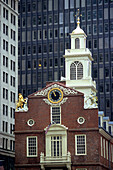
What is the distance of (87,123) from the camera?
99688 mm

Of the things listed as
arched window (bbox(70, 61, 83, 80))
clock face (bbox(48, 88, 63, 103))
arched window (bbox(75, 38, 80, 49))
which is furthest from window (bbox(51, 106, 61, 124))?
arched window (bbox(75, 38, 80, 49))

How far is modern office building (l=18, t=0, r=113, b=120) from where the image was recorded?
570ft

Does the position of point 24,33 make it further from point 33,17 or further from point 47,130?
point 47,130

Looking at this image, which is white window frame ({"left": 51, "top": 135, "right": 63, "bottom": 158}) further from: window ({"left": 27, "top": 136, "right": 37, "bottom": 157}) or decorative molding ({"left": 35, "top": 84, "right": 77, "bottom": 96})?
decorative molding ({"left": 35, "top": 84, "right": 77, "bottom": 96})

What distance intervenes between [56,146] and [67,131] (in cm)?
306

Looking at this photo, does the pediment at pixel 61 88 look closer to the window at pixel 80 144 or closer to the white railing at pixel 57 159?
the window at pixel 80 144

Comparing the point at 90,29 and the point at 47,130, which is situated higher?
the point at 90,29

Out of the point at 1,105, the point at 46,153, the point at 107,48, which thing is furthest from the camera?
the point at 107,48

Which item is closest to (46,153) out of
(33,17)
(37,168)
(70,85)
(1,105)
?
(37,168)

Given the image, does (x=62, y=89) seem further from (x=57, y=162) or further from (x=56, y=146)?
(x=57, y=162)

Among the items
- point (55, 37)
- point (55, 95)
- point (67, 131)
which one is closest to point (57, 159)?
point (67, 131)

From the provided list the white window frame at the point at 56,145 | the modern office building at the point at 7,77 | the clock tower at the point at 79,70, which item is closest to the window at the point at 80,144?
the white window frame at the point at 56,145

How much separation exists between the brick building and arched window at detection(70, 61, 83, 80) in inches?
220

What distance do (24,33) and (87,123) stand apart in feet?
279
